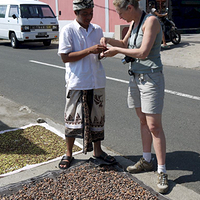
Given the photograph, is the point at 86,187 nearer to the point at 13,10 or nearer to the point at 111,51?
the point at 111,51

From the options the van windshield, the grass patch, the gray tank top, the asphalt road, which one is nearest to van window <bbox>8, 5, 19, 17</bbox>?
the van windshield

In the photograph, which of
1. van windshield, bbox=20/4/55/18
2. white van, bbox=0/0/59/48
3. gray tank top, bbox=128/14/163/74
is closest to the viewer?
gray tank top, bbox=128/14/163/74

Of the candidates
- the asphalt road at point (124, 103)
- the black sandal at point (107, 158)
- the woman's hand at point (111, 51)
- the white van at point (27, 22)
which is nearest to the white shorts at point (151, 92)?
the woman's hand at point (111, 51)

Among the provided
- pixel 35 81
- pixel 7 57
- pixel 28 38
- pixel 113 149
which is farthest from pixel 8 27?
pixel 113 149

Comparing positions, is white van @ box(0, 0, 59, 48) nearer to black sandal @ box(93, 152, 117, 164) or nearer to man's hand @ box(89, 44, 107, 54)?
black sandal @ box(93, 152, 117, 164)

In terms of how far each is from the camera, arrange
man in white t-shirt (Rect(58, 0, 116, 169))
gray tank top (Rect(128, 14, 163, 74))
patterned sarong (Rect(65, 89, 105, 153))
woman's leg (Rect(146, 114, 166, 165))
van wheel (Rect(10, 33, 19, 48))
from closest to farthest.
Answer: gray tank top (Rect(128, 14, 163, 74)) < woman's leg (Rect(146, 114, 166, 165)) < man in white t-shirt (Rect(58, 0, 116, 169)) < patterned sarong (Rect(65, 89, 105, 153)) < van wheel (Rect(10, 33, 19, 48))

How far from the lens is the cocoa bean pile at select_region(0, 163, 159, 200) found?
3.22 m

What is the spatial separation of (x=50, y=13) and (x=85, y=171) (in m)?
13.8

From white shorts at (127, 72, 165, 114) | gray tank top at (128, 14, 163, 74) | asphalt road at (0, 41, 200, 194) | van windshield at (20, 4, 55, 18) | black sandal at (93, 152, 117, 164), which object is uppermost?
van windshield at (20, 4, 55, 18)

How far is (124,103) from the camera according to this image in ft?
21.9

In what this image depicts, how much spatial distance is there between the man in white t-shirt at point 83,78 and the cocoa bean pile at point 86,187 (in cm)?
28

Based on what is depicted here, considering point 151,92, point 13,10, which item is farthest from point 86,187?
point 13,10

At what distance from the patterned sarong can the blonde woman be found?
0.39 m

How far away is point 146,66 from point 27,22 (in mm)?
12986
